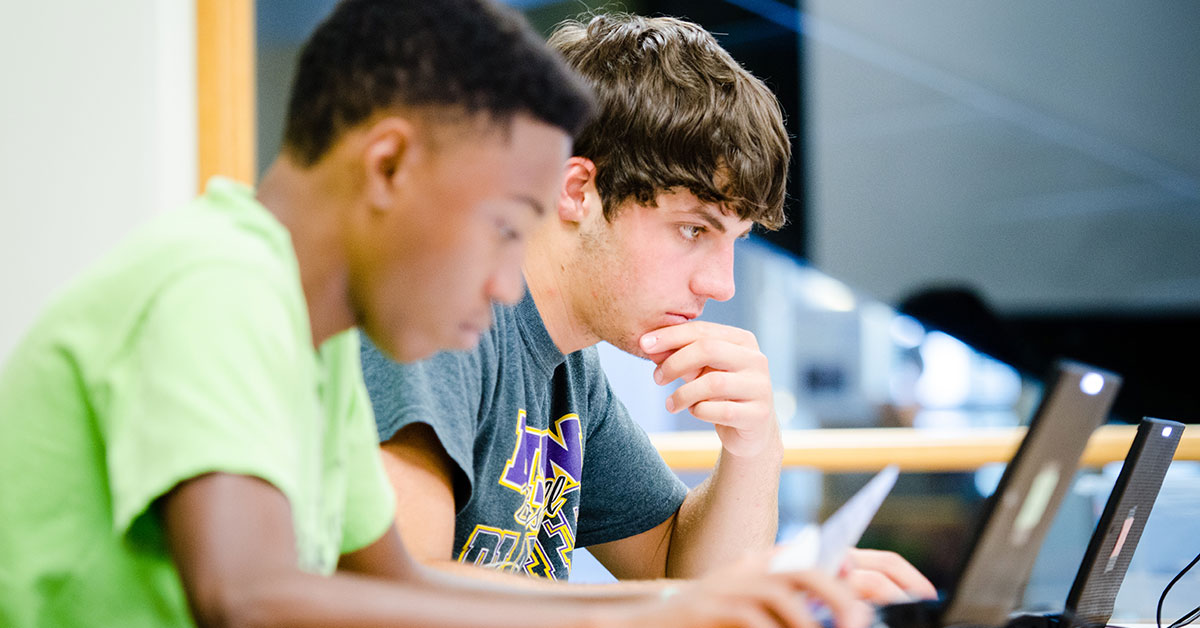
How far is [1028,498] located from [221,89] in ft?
6.78

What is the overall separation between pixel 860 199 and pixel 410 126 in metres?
3.51

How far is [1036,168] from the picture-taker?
390cm

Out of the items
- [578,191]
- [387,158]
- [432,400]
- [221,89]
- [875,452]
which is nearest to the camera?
[387,158]

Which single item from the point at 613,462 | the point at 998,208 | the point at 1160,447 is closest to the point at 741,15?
the point at 998,208

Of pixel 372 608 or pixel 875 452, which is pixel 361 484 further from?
pixel 875 452

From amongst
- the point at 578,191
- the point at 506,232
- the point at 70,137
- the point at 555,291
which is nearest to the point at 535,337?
the point at 555,291

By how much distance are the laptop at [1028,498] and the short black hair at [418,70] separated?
34 cm

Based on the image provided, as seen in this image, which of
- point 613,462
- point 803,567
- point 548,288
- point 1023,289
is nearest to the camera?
point 803,567

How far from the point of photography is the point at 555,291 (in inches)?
47.4

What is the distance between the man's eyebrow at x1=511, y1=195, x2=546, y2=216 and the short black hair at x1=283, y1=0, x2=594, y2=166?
0.16 ft

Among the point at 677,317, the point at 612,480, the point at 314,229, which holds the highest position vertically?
the point at 314,229

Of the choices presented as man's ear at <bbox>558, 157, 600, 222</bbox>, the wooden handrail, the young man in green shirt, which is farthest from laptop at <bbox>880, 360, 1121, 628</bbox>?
the wooden handrail

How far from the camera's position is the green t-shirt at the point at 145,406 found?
50 cm

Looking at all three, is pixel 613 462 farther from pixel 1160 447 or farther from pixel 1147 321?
pixel 1147 321
